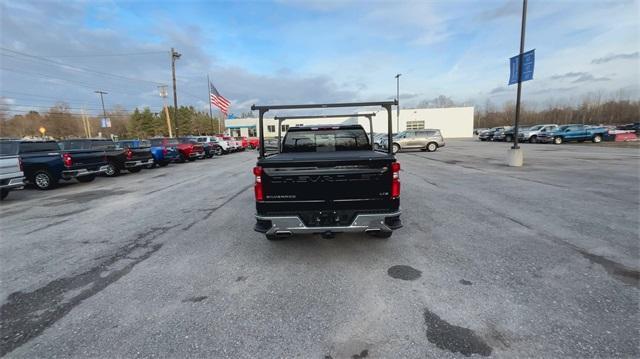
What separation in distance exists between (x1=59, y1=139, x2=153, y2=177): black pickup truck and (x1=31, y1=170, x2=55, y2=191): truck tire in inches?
62.1

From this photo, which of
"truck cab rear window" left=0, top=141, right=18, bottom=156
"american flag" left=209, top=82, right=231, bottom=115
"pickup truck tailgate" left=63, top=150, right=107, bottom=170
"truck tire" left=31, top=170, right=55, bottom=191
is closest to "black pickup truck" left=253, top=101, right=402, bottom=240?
"truck cab rear window" left=0, top=141, right=18, bottom=156

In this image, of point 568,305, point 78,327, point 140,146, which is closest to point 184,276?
point 78,327

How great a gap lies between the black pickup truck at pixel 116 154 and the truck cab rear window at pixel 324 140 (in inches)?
440

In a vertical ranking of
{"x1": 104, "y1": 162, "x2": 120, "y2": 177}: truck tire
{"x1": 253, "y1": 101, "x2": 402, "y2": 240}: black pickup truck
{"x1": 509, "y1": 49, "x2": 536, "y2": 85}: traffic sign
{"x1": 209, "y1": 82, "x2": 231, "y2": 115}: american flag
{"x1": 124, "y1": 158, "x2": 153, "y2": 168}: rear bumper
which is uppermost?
{"x1": 209, "y1": 82, "x2": 231, "y2": 115}: american flag

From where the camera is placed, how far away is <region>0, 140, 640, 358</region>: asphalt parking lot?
2551 mm

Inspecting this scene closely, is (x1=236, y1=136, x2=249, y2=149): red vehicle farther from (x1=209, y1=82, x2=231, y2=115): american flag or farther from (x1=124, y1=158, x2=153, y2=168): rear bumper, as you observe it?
(x1=124, y1=158, x2=153, y2=168): rear bumper

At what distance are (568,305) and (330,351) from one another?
242cm

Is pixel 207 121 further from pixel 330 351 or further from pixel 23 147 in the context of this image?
pixel 330 351

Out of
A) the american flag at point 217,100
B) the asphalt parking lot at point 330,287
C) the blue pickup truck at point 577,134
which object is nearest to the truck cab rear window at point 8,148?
the asphalt parking lot at point 330,287

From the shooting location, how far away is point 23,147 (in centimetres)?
1116

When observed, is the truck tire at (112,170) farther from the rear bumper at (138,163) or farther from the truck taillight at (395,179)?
the truck taillight at (395,179)

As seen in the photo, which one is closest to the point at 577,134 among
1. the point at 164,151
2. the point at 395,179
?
the point at 395,179

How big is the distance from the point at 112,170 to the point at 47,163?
3.43 m

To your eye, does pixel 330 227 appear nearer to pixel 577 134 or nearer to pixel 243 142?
pixel 243 142
